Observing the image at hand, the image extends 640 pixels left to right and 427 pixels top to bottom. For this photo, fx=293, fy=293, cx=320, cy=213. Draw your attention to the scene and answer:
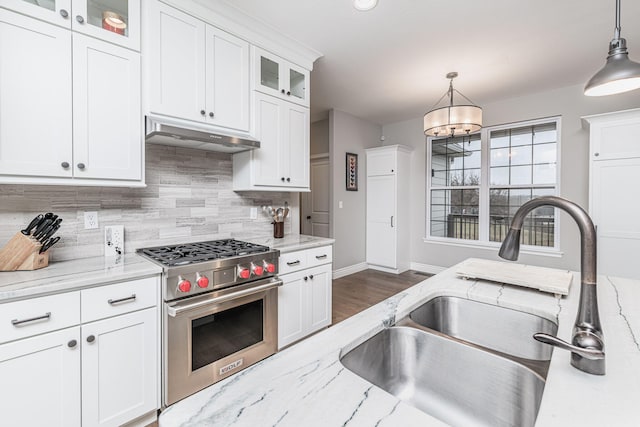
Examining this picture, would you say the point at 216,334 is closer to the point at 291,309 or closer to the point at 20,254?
the point at 291,309

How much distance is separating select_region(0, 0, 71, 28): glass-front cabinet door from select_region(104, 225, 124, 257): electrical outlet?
1184mm

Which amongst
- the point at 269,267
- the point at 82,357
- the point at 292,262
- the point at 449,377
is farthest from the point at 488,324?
the point at 82,357

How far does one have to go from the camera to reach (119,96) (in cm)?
176

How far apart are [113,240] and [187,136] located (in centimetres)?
87

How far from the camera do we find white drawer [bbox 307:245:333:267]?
2496mm

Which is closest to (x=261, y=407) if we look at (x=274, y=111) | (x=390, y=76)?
(x=274, y=111)

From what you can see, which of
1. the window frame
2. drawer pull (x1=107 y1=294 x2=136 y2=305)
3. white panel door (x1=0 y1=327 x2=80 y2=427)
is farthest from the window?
white panel door (x1=0 y1=327 x2=80 y2=427)

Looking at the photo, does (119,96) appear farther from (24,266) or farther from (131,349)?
(131,349)

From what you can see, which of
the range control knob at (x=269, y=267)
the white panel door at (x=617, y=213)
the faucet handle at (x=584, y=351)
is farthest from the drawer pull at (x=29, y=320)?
the white panel door at (x=617, y=213)

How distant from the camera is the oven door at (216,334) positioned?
166 centimetres

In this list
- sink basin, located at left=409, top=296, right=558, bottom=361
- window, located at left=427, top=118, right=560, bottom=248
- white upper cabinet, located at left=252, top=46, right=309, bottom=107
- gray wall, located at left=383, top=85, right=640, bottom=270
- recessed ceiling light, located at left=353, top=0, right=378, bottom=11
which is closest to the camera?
sink basin, located at left=409, top=296, right=558, bottom=361

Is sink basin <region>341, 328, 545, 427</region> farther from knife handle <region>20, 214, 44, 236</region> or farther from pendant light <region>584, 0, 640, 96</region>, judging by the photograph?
knife handle <region>20, 214, 44, 236</region>

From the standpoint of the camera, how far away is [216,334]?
1.85 meters

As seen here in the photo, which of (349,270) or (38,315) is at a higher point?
(38,315)
